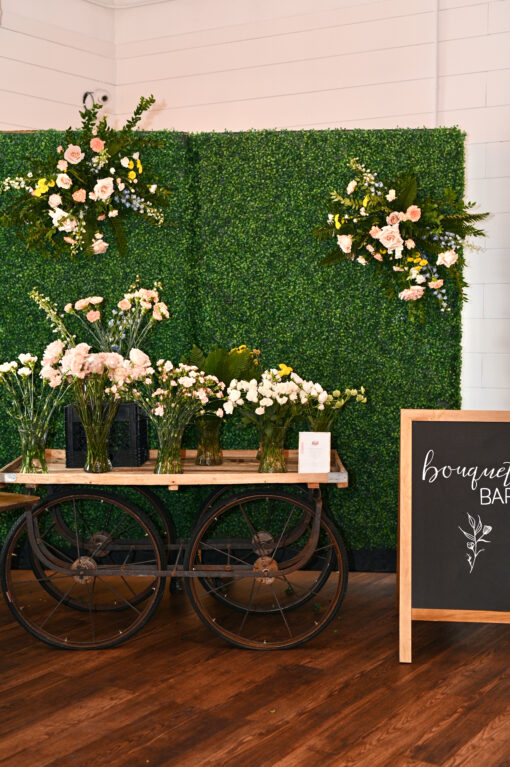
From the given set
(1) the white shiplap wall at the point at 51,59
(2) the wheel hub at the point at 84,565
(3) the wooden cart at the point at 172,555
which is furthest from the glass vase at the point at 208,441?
(1) the white shiplap wall at the point at 51,59

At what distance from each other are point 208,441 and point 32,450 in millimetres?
703

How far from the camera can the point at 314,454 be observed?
3.17 metres

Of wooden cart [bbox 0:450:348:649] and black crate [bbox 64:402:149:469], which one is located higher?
black crate [bbox 64:402:149:469]

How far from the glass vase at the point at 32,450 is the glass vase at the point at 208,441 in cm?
62

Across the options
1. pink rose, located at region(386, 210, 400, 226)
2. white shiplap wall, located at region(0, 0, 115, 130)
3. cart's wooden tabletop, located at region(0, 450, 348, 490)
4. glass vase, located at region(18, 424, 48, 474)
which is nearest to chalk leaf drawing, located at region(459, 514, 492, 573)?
cart's wooden tabletop, located at region(0, 450, 348, 490)

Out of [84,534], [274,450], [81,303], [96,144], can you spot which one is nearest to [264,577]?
[274,450]

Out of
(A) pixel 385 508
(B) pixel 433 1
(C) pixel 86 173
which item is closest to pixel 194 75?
(B) pixel 433 1

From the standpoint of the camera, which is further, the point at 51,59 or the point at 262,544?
the point at 51,59

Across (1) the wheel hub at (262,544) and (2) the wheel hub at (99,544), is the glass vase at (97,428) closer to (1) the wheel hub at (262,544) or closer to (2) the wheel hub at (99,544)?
(2) the wheel hub at (99,544)

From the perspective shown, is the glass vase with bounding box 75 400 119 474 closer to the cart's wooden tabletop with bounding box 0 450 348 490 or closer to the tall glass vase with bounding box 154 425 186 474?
the cart's wooden tabletop with bounding box 0 450 348 490

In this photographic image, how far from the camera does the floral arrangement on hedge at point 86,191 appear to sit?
3.54m

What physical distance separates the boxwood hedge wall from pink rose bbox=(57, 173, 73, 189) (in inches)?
14.1

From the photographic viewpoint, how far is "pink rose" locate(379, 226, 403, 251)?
349 centimetres

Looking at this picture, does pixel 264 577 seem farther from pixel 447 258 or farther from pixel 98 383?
pixel 447 258
